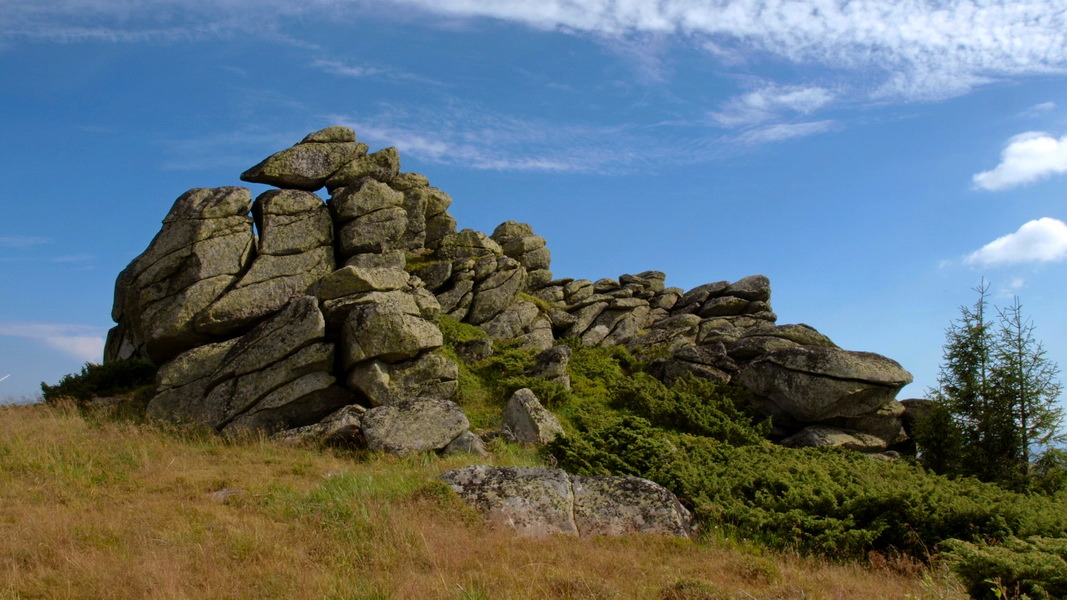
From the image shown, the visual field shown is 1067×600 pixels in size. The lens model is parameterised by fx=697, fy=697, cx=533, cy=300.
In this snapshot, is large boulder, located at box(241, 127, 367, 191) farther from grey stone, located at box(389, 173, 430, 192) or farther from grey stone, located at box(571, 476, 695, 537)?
grey stone, located at box(571, 476, 695, 537)

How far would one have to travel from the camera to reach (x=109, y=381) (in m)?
27.5

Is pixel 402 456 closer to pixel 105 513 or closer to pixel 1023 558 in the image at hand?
pixel 105 513

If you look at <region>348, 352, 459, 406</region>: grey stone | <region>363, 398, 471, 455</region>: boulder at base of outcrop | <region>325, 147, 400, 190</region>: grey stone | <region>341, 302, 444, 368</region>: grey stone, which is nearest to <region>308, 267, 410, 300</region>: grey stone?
<region>341, 302, 444, 368</region>: grey stone

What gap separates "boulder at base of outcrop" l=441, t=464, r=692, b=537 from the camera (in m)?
14.9

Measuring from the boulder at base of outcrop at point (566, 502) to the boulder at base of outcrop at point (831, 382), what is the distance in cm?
1243

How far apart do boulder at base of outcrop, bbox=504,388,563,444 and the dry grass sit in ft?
15.8

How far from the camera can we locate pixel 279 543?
12.5 meters

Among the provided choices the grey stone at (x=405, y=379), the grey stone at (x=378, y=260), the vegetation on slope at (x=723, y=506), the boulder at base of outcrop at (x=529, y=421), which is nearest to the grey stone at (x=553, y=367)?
the vegetation on slope at (x=723, y=506)

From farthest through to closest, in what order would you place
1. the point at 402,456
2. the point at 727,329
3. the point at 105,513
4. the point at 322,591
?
the point at 727,329 < the point at 402,456 < the point at 105,513 < the point at 322,591

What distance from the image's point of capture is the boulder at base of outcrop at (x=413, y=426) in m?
20.2

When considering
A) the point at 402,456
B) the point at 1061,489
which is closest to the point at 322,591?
the point at 402,456

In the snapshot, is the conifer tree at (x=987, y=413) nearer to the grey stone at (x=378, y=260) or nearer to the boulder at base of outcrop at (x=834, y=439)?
the boulder at base of outcrop at (x=834, y=439)

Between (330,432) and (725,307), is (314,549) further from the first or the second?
(725,307)

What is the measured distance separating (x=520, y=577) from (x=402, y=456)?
9405mm
